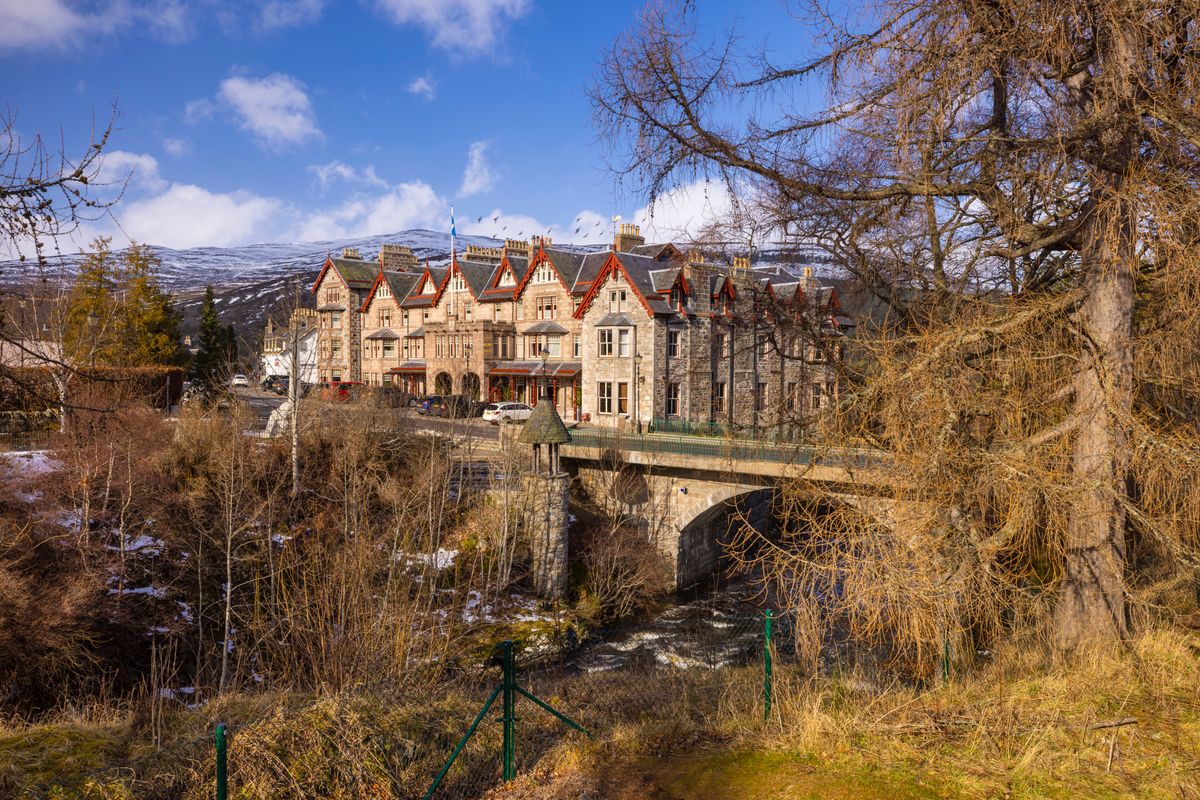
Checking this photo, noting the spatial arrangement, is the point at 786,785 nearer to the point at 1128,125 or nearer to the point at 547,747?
the point at 547,747

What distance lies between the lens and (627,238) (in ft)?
138

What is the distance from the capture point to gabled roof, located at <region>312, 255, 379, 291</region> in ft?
182

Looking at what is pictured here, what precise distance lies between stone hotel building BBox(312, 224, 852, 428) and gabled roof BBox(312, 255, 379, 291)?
16 centimetres

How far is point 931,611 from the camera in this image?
21.7 feet

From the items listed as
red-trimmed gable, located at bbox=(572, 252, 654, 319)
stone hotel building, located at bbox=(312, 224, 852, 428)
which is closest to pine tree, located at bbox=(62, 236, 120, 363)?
stone hotel building, located at bbox=(312, 224, 852, 428)

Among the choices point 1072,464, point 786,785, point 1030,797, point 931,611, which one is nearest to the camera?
point 1030,797

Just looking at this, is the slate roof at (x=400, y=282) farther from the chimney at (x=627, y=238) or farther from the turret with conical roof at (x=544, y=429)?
the turret with conical roof at (x=544, y=429)

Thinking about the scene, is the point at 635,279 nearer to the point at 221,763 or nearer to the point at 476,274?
the point at 476,274

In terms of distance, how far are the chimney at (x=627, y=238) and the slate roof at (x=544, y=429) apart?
17.7 metres

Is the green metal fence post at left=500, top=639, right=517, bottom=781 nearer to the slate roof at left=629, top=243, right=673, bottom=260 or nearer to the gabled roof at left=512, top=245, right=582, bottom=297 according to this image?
the slate roof at left=629, top=243, right=673, bottom=260

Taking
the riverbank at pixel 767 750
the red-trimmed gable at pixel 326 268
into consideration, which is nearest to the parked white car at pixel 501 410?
the red-trimmed gable at pixel 326 268

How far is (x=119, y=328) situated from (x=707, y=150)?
32.1m

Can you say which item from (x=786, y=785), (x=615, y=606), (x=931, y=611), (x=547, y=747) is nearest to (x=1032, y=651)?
(x=931, y=611)

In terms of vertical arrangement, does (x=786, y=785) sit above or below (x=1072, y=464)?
below
